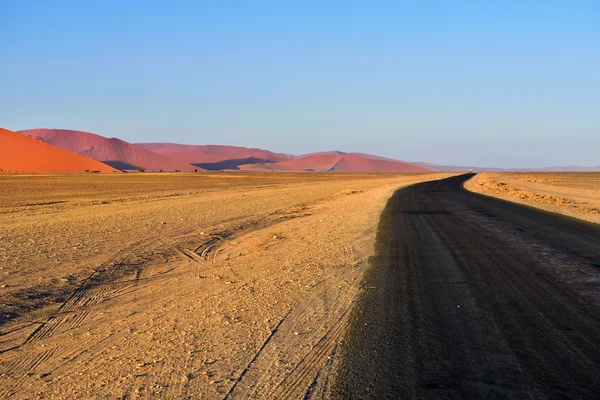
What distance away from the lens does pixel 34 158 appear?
139375mm

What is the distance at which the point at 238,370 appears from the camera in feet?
17.3

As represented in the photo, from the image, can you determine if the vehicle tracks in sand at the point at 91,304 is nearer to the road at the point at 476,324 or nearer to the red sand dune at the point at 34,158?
the road at the point at 476,324

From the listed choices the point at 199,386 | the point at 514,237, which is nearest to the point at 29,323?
the point at 199,386

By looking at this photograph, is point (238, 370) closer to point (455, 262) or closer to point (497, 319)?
point (497, 319)

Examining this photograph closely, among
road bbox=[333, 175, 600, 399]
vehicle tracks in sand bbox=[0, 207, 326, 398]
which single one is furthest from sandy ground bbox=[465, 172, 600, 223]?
vehicle tracks in sand bbox=[0, 207, 326, 398]

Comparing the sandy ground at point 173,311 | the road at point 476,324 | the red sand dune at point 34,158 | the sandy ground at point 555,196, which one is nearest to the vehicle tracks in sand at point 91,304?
the sandy ground at point 173,311

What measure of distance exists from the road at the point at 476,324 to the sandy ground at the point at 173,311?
1.50 feet

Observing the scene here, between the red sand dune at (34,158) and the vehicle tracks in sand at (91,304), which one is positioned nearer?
the vehicle tracks in sand at (91,304)

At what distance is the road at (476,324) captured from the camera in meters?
4.79

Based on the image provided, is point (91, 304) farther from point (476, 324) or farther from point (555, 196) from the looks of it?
point (555, 196)

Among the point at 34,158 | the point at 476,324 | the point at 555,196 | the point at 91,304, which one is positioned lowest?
the point at 34,158

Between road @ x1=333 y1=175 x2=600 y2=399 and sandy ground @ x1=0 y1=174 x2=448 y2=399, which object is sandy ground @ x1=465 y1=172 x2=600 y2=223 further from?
sandy ground @ x1=0 y1=174 x2=448 y2=399

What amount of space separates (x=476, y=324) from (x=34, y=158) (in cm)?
14950

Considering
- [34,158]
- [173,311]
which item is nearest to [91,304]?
[173,311]
